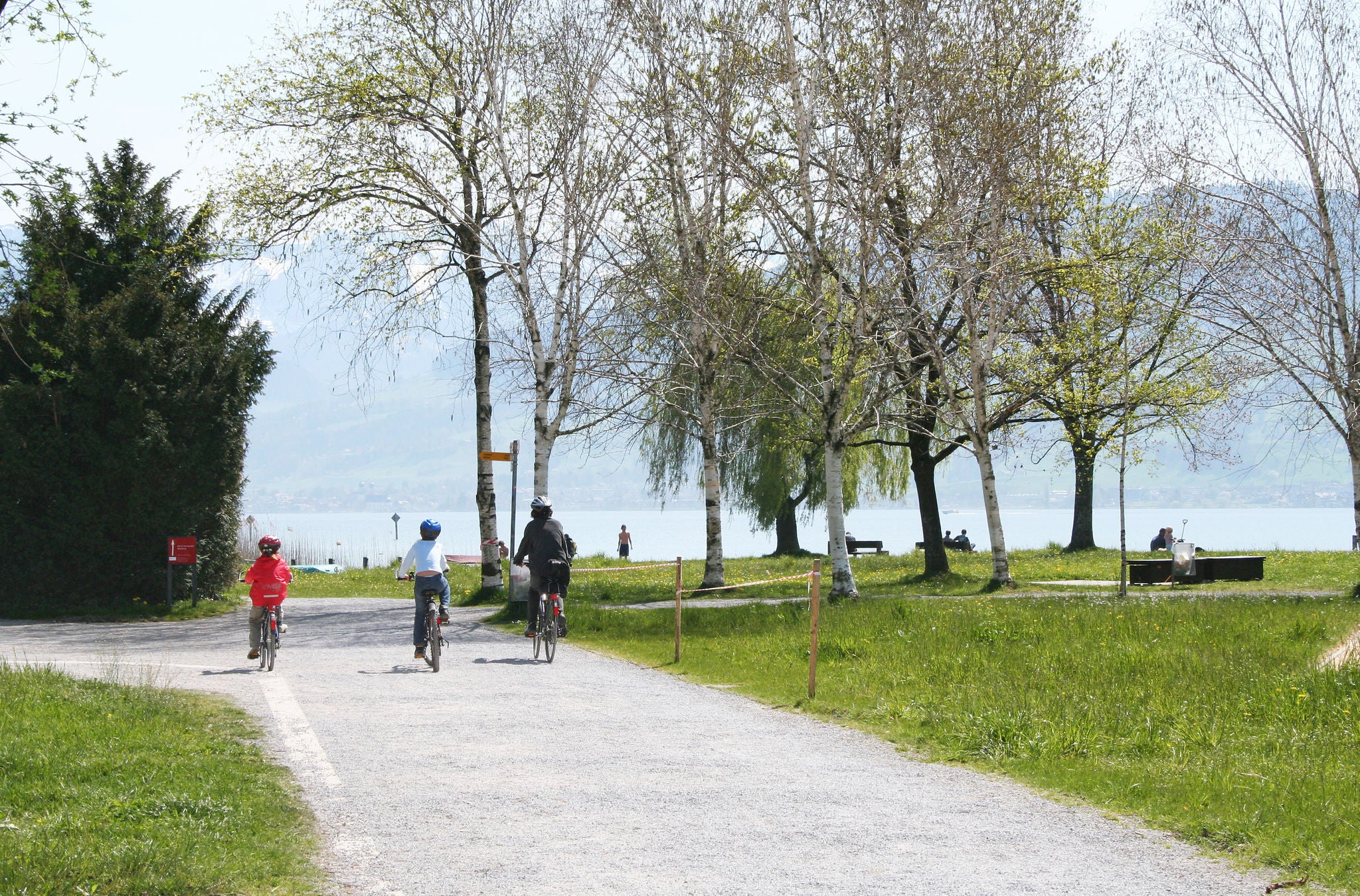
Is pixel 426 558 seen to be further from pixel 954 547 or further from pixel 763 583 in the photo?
pixel 954 547

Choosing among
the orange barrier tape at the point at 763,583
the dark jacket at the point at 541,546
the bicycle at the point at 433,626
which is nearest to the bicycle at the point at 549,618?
the dark jacket at the point at 541,546

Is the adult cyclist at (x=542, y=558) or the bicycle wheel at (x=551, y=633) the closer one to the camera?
the bicycle wheel at (x=551, y=633)

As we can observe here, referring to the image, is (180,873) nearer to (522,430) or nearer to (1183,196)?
(522,430)

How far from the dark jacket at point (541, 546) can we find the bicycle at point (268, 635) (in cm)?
294

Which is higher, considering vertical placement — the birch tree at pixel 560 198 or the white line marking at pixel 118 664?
the birch tree at pixel 560 198

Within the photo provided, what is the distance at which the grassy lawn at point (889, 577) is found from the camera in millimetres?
26328

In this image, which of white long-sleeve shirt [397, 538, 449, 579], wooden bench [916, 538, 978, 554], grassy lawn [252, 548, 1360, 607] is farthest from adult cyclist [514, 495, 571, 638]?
wooden bench [916, 538, 978, 554]

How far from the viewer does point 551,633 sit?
15.1m

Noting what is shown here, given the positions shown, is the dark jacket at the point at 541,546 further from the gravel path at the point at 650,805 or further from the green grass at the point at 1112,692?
the gravel path at the point at 650,805

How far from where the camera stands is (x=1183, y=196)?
1038 inches

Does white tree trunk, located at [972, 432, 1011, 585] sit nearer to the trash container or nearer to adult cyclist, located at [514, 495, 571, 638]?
the trash container

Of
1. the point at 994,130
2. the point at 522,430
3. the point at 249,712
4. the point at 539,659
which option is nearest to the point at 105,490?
the point at 522,430

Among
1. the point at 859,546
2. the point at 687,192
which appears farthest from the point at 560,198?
the point at 859,546

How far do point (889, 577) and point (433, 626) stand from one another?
19767 mm
